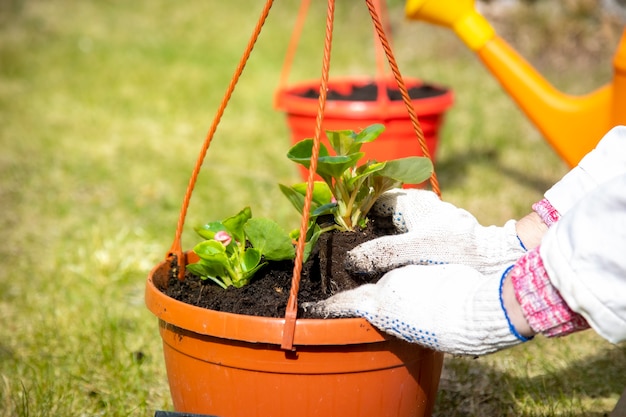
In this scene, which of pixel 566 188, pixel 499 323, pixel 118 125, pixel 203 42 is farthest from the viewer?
pixel 203 42

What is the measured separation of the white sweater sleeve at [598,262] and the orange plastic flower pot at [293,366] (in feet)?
0.87

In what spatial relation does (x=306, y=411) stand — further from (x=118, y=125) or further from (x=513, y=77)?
(x=118, y=125)

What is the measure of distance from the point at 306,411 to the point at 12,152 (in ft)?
9.15

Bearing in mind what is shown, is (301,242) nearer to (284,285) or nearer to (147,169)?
(284,285)

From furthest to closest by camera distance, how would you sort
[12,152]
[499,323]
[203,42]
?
[203,42], [12,152], [499,323]

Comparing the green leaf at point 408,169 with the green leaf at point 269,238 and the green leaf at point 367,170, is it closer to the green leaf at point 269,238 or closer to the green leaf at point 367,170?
the green leaf at point 367,170

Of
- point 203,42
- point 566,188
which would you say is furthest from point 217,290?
point 203,42

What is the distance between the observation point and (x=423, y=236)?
1.11 meters

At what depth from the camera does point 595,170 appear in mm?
1137

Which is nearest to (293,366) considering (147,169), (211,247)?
(211,247)

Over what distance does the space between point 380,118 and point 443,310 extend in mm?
1477

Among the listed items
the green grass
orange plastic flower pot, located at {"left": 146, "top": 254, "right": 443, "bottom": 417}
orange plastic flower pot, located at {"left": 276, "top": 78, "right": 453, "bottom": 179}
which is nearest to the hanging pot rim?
orange plastic flower pot, located at {"left": 146, "top": 254, "right": 443, "bottom": 417}

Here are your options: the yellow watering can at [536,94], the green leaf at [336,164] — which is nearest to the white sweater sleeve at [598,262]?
the green leaf at [336,164]

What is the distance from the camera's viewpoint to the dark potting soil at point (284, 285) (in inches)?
43.9
